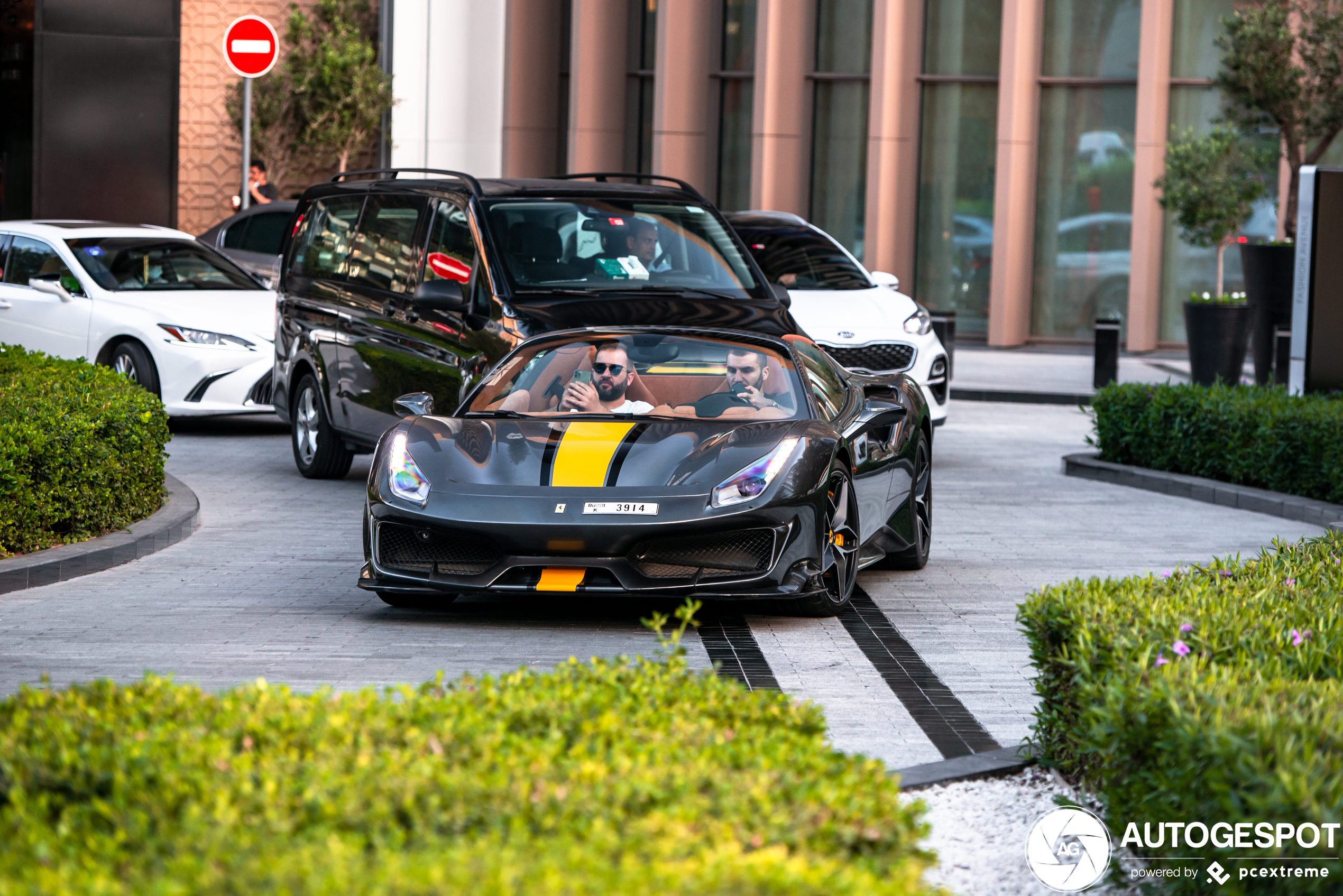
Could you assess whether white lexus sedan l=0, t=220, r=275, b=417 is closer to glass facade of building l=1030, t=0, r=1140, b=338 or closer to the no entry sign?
the no entry sign

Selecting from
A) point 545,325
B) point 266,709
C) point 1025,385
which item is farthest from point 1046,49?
point 266,709

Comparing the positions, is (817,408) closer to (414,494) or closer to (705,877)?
(414,494)

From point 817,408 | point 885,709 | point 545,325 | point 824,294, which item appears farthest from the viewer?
point 824,294

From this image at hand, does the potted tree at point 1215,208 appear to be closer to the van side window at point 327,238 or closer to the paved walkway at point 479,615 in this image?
the paved walkway at point 479,615

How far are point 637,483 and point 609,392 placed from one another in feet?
3.57

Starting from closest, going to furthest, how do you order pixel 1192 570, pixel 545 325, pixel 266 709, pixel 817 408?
1. pixel 266 709
2. pixel 1192 570
3. pixel 817 408
4. pixel 545 325

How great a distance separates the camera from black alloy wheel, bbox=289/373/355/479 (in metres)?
12.1

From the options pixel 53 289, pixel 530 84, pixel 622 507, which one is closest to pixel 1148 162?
pixel 530 84

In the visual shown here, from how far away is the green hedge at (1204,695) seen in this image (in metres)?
3.56

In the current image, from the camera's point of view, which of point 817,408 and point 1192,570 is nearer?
point 1192,570

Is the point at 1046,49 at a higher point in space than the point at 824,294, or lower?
higher

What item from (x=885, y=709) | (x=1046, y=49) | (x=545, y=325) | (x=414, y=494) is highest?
(x=1046, y=49)

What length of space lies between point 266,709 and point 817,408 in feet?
15.1

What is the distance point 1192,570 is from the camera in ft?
18.4
